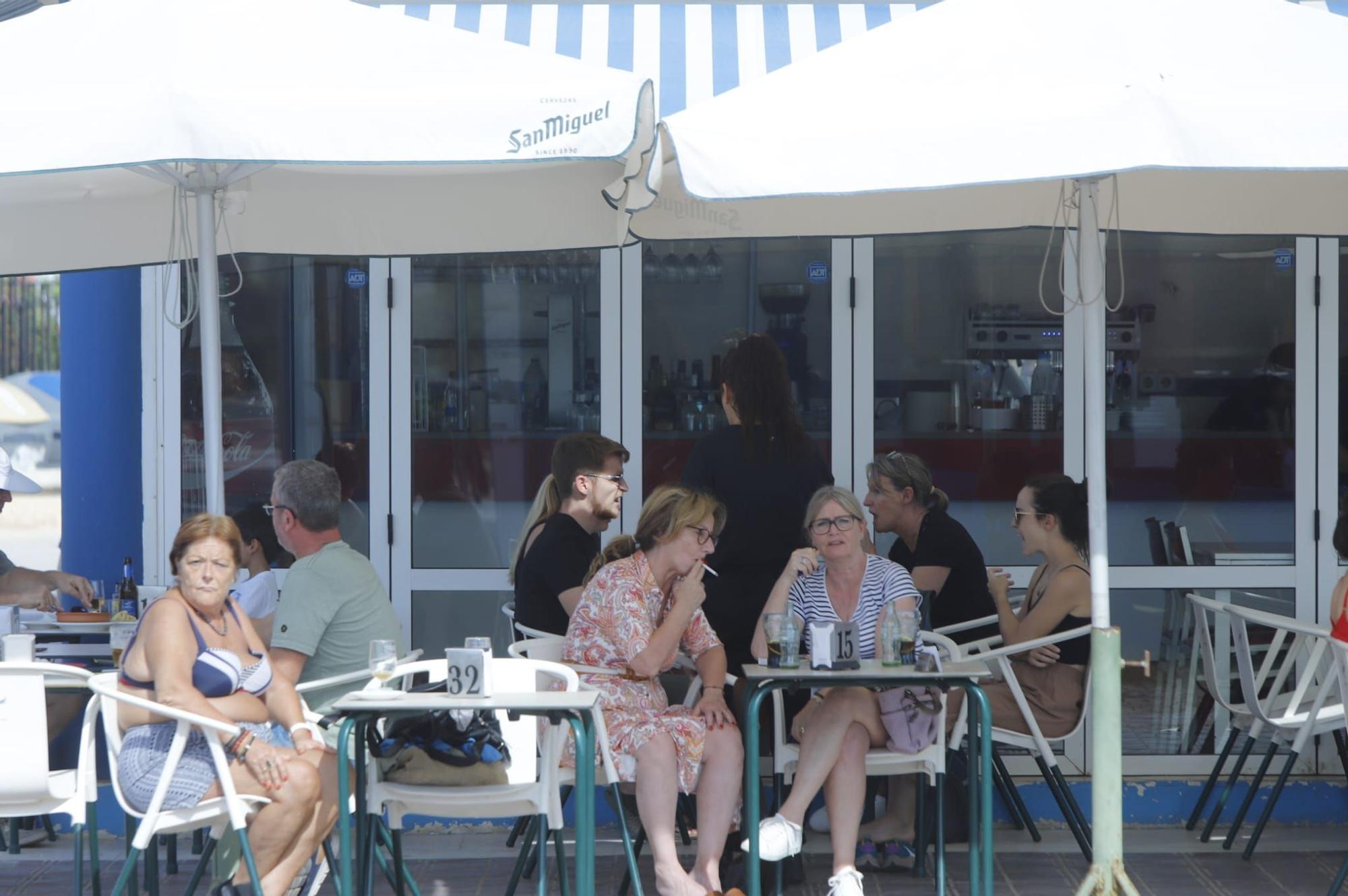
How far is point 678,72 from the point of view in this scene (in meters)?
5.52

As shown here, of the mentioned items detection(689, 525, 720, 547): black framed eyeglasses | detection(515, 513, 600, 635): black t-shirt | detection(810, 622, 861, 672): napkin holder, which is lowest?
detection(810, 622, 861, 672): napkin holder

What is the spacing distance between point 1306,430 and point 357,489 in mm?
3568

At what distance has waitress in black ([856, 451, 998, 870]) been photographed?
5000 mm

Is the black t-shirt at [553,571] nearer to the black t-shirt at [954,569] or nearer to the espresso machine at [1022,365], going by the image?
the black t-shirt at [954,569]

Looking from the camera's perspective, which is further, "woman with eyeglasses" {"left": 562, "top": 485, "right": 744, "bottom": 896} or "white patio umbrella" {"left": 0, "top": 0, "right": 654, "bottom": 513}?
"woman with eyeglasses" {"left": 562, "top": 485, "right": 744, "bottom": 896}

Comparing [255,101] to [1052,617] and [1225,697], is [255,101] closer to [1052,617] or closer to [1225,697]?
[1052,617]

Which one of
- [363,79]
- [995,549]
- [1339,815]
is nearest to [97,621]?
[363,79]

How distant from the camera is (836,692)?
14.1ft

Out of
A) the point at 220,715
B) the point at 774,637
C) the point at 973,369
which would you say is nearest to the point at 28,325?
the point at 973,369

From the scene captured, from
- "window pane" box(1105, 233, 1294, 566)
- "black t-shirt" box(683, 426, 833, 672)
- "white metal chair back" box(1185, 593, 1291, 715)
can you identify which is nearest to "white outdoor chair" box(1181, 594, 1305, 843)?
"white metal chair back" box(1185, 593, 1291, 715)

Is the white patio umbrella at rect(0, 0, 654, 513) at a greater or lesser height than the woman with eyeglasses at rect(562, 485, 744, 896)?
greater

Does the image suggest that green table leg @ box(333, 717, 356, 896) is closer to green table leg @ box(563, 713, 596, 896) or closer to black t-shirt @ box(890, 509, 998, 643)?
green table leg @ box(563, 713, 596, 896)

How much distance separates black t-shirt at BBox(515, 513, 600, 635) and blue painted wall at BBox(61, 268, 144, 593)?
2332 mm

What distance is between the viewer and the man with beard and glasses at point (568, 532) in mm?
4668
